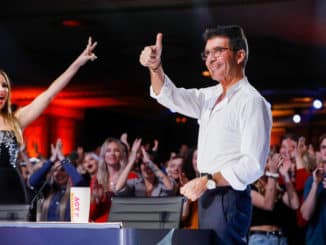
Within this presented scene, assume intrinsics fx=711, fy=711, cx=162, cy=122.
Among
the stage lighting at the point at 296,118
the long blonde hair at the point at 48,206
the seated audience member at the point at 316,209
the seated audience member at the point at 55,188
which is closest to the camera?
the seated audience member at the point at 55,188

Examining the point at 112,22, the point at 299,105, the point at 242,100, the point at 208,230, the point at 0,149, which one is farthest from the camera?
the point at 299,105

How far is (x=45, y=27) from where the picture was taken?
291 inches

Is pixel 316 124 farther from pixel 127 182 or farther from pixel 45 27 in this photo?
pixel 127 182

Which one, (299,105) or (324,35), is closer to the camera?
(324,35)

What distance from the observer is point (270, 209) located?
15.1ft

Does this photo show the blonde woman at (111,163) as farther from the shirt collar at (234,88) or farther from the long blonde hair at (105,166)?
the shirt collar at (234,88)

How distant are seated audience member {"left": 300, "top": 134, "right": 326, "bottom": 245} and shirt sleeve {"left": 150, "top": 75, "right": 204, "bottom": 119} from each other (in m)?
2.12

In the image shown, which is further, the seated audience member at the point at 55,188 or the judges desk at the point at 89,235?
the seated audience member at the point at 55,188

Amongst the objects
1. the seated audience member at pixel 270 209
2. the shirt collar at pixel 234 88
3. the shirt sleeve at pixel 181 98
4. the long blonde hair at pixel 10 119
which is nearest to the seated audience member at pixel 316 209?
the seated audience member at pixel 270 209

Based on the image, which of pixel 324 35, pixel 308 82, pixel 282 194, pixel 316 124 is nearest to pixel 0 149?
pixel 282 194

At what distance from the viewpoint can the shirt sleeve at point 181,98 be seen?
252cm

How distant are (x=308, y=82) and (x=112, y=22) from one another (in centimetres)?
409

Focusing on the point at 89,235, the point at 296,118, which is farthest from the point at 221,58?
the point at 296,118

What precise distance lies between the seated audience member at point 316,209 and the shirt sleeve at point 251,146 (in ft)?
7.54
